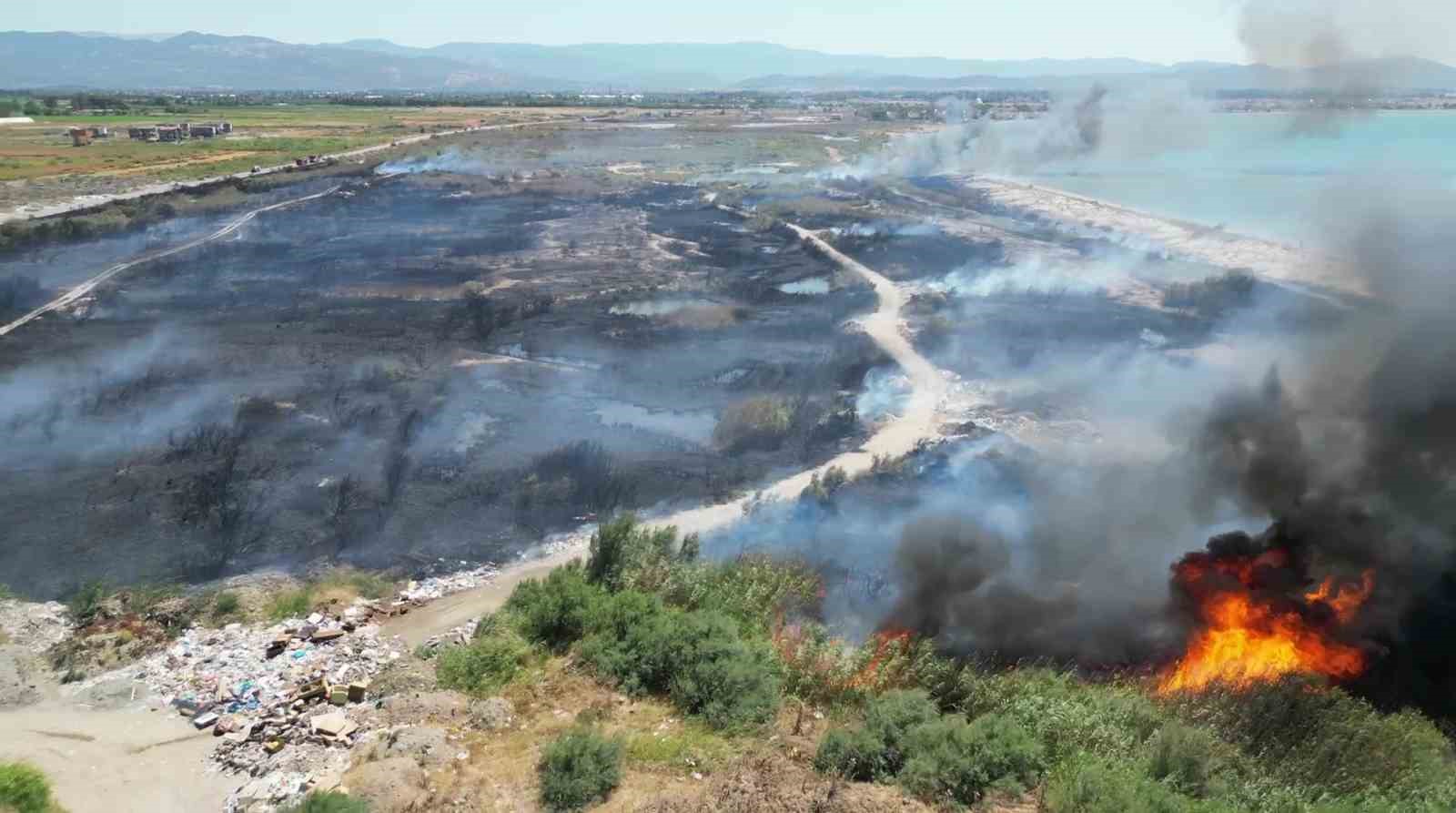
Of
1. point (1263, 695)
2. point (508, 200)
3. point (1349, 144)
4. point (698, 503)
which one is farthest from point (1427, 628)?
point (1349, 144)

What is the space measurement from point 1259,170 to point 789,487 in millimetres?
111246

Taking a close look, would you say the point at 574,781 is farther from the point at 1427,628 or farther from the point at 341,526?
the point at 1427,628

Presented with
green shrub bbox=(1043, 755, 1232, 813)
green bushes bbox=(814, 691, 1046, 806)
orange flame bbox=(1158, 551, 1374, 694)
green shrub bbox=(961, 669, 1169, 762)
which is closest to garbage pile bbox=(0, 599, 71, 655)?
green bushes bbox=(814, 691, 1046, 806)

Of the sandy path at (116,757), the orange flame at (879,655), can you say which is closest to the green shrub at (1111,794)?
the orange flame at (879,655)

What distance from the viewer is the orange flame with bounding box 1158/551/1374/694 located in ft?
65.5

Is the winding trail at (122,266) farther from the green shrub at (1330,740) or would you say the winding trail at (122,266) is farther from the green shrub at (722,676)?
the green shrub at (1330,740)

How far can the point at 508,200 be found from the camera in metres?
85.1

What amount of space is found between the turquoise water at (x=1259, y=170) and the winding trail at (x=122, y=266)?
73.1 metres

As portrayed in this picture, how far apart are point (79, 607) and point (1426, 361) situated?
116ft

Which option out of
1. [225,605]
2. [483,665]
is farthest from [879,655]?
[225,605]

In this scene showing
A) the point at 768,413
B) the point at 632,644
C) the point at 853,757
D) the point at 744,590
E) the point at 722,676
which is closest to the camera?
the point at 853,757

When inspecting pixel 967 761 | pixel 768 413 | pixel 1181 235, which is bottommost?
pixel 967 761

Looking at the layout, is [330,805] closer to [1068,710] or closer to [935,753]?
[935,753]

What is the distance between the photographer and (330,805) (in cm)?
1355
